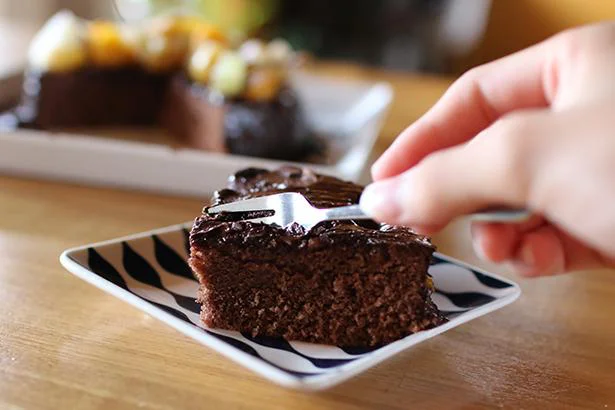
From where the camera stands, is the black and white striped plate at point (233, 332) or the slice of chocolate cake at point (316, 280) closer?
the black and white striped plate at point (233, 332)

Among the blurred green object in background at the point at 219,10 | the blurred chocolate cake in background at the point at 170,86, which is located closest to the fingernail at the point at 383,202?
the blurred chocolate cake in background at the point at 170,86

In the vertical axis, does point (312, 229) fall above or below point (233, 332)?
above

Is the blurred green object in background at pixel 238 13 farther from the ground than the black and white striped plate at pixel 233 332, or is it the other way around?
the blurred green object in background at pixel 238 13

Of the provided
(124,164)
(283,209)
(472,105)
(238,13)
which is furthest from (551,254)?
(238,13)

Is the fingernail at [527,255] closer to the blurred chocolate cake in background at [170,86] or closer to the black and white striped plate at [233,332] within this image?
the black and white striped plate at [233,332]

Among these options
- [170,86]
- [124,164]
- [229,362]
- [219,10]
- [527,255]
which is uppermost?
[219,10]

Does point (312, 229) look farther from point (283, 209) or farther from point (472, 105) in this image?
point (472, 105)

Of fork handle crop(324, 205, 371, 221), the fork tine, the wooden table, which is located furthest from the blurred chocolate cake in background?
fork handle crop(324, 205, 371, 221)
